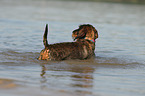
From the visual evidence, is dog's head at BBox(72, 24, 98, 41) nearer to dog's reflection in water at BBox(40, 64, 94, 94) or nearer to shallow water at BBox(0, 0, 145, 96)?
shallow water at BBox(0, 0, 145, 96)

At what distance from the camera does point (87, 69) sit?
695cm

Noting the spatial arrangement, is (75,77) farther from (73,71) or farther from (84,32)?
(84,32)

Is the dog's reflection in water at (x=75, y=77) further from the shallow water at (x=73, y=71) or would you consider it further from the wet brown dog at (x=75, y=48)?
the wet brown dog at (x=75, y=48)

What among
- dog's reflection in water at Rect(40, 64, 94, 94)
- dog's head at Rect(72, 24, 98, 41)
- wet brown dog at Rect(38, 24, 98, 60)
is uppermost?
dog's head at Rect(72, 24, 98, 41)

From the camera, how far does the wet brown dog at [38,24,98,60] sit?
7.00 m

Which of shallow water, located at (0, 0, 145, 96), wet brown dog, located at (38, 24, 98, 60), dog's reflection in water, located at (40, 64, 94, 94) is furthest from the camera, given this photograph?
wet brown dog, located at (38, 24, 98, 60)

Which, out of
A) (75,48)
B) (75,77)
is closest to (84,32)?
(75,48)

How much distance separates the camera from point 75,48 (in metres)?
7.36

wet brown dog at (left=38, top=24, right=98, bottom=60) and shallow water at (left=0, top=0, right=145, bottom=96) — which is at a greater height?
wet brown dog at (left=38, top=24, right=98, bottom=60)

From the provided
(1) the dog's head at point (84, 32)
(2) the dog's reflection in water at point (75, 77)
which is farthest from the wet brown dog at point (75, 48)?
(2) the dog's reflection in water at point (75, 77)

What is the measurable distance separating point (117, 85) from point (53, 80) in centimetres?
109

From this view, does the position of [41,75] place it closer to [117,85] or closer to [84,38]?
[117,85]

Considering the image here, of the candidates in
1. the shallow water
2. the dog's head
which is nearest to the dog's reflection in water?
the shallow water

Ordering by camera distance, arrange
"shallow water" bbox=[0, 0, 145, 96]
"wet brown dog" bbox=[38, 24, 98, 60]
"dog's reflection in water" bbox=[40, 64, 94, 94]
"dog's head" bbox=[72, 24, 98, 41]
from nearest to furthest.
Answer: "shallow water" bbox=[0, 0, 145, 96], "dog's reflection in water" bbox=[40, 64, 94, 94], "wet brown dog" bbox=[38, 24, 98, 60], "dog's head" bbox=[72, 24, 98, 41]
